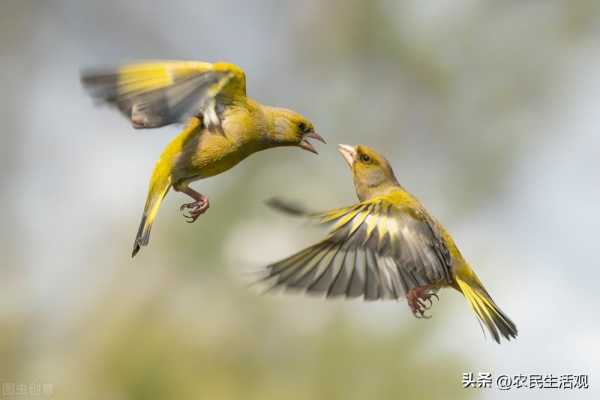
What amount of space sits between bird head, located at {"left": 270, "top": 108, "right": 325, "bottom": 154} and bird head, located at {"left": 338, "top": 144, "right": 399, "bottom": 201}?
46cm

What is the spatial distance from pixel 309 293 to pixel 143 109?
83 cm

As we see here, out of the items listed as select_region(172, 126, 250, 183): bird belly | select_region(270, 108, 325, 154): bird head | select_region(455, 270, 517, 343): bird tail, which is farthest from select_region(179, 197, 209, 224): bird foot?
select_region(455, 270, 517, 343): bird tail

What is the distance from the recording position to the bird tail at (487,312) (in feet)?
12.3

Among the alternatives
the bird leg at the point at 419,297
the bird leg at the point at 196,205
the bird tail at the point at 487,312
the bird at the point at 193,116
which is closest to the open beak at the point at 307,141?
the bird at the point at 193,116

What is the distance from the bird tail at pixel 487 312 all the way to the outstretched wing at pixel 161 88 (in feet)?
4.68

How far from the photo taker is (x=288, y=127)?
3.49 metres

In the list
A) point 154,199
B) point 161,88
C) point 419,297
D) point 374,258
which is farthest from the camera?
point 419,297

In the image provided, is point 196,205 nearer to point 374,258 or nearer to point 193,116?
point 193,116

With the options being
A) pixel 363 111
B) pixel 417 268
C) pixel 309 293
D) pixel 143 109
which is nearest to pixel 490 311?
pixel 417 268

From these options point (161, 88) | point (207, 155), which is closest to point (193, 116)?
point (161, 88)

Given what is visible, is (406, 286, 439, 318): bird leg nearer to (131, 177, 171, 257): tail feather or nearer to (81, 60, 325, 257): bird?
(81, 60, 325, 257): bird

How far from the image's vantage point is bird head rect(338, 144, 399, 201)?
3895 mm

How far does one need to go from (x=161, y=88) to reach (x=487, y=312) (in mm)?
1730

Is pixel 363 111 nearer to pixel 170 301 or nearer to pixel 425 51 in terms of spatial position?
pixel 425 51
